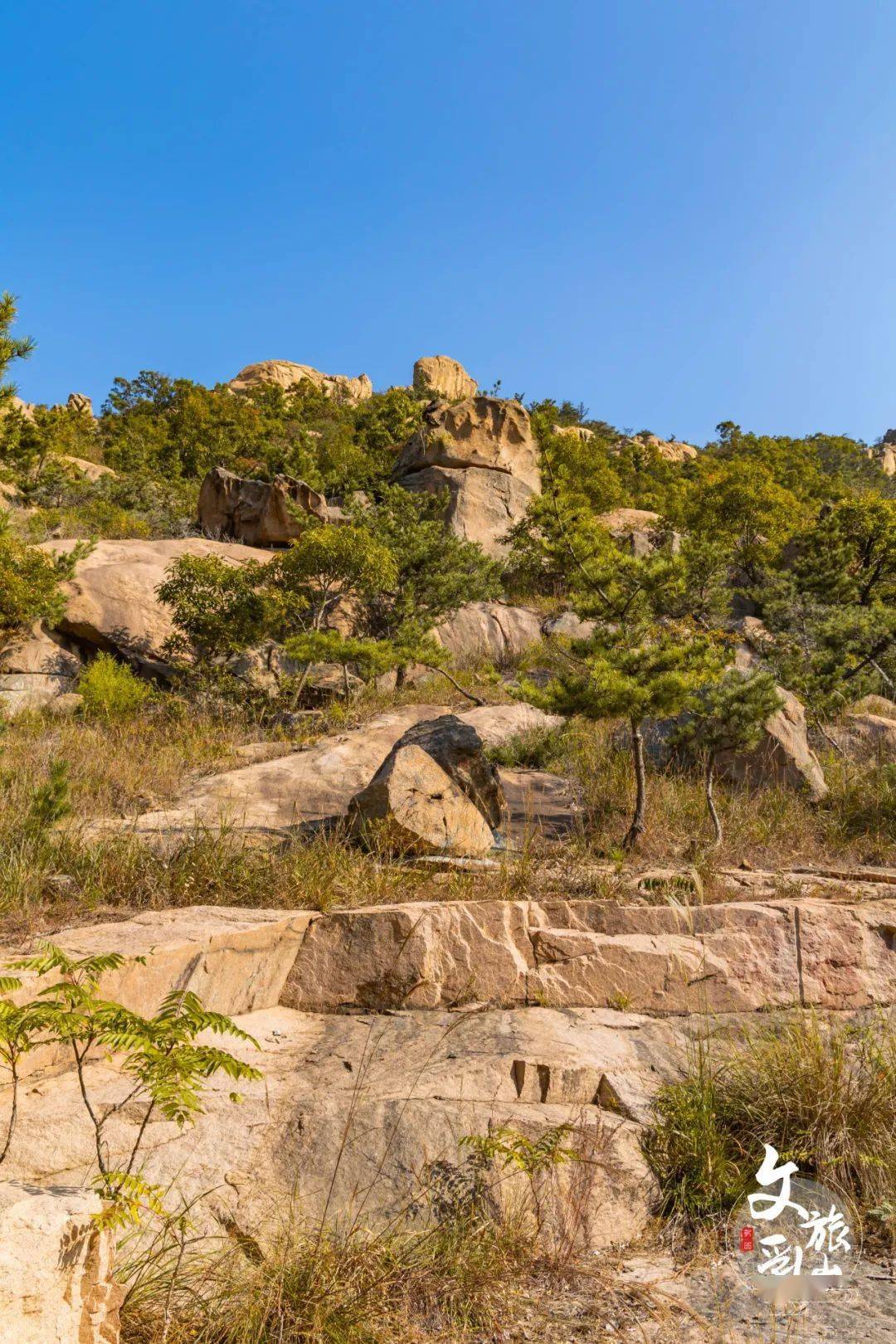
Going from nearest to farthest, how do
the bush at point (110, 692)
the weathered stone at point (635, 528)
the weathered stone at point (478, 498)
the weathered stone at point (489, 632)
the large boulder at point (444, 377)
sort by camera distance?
the bush at point (110, 692) → the weathered stone at point (489, 632) → the weathered stone at point (478, 498) → the weathered stone at point (635, 528) → the large boulder at point (444, 377)

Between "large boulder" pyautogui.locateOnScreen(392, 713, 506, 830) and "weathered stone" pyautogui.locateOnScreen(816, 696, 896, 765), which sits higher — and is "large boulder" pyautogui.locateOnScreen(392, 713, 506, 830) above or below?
below

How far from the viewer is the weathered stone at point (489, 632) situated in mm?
17094

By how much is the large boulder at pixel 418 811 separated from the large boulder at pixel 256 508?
12387mm

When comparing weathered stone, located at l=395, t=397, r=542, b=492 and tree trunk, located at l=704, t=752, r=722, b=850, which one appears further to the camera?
weathered stone, located at l=395, t=397, r=542, b=492

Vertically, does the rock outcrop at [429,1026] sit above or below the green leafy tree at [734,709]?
below

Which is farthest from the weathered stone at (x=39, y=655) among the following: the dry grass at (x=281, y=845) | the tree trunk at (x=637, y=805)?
the tree trunk at (x=637, y=805)

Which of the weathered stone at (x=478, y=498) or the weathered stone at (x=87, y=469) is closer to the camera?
the weathered stone at (x=478, y=498)

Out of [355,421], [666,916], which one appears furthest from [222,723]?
[355,421]

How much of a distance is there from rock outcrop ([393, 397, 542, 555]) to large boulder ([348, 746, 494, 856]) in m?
15.2

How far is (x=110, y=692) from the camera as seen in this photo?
1112 cm

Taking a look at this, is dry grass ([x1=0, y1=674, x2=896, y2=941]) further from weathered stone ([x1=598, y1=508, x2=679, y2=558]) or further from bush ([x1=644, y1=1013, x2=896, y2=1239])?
weathered stone ([x1=598, y1=508, x2=679, y2=558])

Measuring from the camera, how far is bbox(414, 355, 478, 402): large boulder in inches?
2238

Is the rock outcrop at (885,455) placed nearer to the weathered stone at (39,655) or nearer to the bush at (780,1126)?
the weathered stone at (39,655)

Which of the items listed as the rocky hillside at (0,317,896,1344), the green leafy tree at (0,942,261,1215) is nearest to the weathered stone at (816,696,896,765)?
the rocky hillside at (0,317,896,1344)
